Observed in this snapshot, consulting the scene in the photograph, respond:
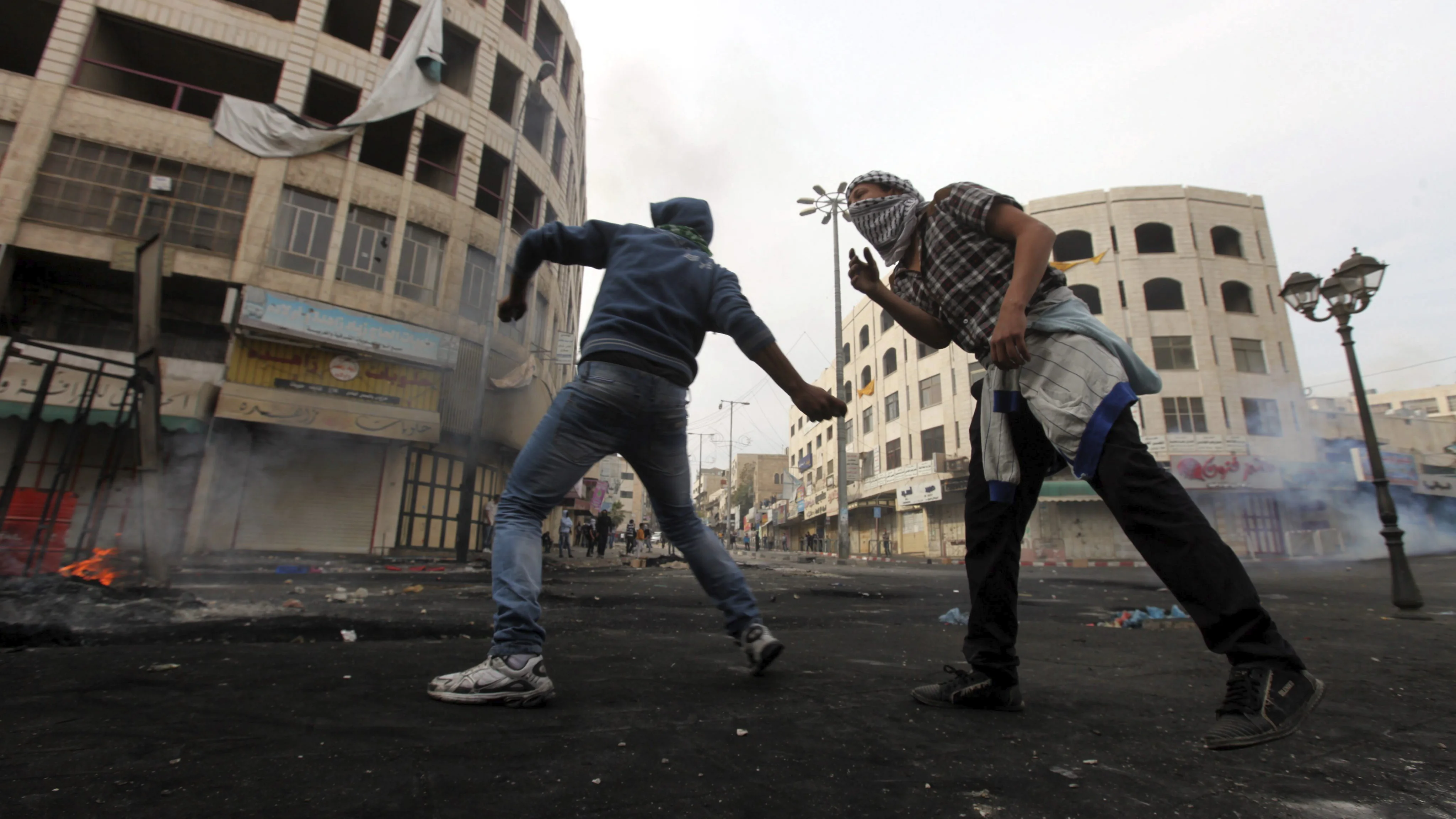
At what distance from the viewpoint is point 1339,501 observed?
84.2 ft

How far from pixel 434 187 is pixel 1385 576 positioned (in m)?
22.1

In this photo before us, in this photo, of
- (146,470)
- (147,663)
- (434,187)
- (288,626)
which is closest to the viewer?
(147,663)

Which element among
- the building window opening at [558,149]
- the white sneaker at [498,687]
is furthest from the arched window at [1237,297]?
the white sneaker at [498,687]

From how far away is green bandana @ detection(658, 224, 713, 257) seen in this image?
8.32 feet

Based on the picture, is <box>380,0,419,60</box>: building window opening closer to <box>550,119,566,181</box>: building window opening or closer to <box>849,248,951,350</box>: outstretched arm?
<box>550,119,566,181</box>: building window opening

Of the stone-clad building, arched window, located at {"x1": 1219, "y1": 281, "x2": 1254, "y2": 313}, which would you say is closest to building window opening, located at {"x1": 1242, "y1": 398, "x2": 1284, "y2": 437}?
arched window, located at {"x1": 1219, "y1": 281, "x2": 1254, "y2": 313}

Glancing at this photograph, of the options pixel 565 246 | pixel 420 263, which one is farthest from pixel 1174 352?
pixel 565 246

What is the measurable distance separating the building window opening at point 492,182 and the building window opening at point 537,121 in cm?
169

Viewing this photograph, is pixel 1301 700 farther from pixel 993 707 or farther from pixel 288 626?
pixel 288 626

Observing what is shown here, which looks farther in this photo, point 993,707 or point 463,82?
point 463,82

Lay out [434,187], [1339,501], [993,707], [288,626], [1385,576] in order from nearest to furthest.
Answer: [993,707]
[288,626]
[1385,576]
[434,187]
[1339,501]

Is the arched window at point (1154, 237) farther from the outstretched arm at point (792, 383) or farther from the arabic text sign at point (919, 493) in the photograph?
the outstretched arm at point (792, 383)

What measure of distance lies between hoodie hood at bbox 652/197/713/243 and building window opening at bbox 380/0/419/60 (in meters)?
18.0

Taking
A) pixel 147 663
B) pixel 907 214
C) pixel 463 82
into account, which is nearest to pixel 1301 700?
pixel 907 214
